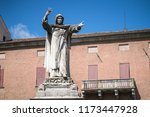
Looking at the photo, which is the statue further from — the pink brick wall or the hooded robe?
the pink brick wall

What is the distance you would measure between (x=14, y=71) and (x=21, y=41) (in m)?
3.85

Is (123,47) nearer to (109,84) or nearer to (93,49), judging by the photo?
(93,49)

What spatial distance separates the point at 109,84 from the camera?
32.2 m

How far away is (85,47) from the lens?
36875 millimetres

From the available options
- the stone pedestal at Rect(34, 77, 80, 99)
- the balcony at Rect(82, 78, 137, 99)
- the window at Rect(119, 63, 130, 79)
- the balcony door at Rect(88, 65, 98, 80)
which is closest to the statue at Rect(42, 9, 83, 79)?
the stone pedestal at Rect(34, 77, 80, 99)

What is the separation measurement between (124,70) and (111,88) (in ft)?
Answer: 11.4

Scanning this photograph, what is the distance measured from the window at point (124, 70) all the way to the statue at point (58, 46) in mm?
26160

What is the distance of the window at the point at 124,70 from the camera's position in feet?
112

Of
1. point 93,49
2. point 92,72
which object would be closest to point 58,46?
point 92,72

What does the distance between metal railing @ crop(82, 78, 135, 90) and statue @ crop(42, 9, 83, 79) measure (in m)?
24.0

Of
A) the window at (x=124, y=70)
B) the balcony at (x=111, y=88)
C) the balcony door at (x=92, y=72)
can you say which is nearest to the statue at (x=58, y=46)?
the balcony at (x=111, y=88)

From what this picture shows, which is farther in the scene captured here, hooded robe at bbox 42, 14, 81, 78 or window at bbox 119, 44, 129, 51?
window at bbox 119, 44, 129, 51

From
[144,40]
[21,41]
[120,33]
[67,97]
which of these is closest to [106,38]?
[120,33]

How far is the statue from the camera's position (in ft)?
26.7
